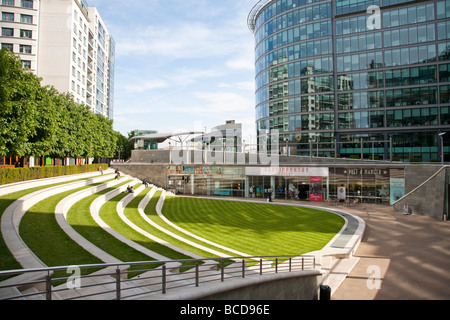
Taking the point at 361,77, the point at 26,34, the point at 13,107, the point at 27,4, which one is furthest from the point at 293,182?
the point at 27,4

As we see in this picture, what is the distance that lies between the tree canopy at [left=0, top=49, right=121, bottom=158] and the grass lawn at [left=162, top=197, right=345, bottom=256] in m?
13.6

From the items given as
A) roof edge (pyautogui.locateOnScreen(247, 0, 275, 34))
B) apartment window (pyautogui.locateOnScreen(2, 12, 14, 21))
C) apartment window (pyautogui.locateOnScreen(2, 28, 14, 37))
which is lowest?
apartment window (pyautogui.locateOnScreen(2, 28, 14, 37))

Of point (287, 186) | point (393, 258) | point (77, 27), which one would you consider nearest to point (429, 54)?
point (287, 186)

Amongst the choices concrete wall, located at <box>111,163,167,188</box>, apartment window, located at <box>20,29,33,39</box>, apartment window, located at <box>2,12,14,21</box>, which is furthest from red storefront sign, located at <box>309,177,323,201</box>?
apartment window, located at <box>2,12,14,21</box>

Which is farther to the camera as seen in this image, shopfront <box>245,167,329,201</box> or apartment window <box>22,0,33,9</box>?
apartment window <box>22,0,33,9</box>

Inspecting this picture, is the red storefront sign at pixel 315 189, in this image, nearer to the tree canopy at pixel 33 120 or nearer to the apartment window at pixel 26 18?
the tree canopy at pixel 33 120

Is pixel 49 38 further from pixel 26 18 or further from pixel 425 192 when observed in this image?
pixel 425 192

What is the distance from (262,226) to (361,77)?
48.0 m

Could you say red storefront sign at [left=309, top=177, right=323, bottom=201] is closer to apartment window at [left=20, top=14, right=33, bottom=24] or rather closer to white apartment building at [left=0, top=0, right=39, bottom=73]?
white apartment building at [left=0, top=0, right=39, bottom=73]

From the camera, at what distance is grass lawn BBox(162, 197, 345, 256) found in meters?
16.2

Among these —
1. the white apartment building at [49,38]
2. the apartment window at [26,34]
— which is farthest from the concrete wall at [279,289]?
the apartment window at [26,34]

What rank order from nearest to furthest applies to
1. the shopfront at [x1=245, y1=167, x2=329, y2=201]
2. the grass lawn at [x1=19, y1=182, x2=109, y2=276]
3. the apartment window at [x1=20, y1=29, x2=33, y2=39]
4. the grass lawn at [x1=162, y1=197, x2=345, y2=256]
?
the grass lawn at [x1=19, y1=182, x2=109, y2=276], the grass lawn at [x1=162, y1=197, x2=345, y2=256], the shopfront at [x1=245, y1=167, x2=329, y2=201], the apartment window at [x1=20, y1=29, x2=33, y2=39]

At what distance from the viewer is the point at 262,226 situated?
2148 centimetres
